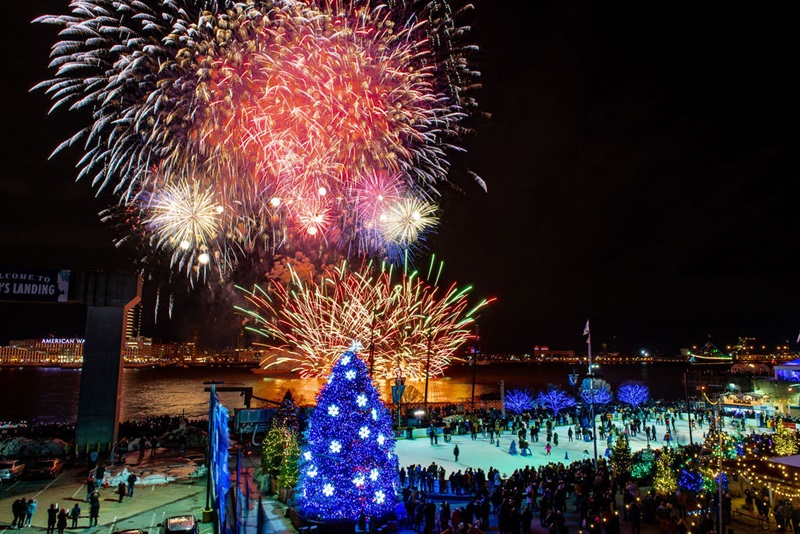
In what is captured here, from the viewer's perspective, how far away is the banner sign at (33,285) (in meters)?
26.2

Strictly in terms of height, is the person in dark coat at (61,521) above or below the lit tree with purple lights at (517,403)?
above

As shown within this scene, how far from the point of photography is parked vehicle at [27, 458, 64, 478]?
844 inches

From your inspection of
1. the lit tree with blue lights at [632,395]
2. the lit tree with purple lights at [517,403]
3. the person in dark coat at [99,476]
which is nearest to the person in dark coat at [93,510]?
the person in dark coat at [99,476]

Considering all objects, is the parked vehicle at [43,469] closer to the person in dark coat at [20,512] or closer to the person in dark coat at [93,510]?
the person in dark coat at [20,512]

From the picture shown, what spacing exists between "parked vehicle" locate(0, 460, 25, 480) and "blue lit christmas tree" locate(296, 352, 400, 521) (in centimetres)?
1416

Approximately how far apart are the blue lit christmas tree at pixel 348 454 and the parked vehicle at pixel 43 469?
13.5m

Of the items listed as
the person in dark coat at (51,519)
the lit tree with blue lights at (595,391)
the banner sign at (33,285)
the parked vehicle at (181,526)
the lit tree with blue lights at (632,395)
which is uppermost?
the banner sign at (33,285)

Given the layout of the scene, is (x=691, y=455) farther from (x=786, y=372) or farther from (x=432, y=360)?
(x=786, y=372)

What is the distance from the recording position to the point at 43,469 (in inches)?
850

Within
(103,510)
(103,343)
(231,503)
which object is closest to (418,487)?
(231,503)

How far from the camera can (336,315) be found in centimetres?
3397

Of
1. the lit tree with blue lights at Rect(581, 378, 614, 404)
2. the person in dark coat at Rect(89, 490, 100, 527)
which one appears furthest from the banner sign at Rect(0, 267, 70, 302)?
the lit tree with blue lights at Rect(581, 378, 614, 404)

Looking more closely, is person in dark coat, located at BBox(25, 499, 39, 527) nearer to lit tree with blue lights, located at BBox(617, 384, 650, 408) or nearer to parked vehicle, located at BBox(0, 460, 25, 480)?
parked vehicle, located at BBox(0, 460, 25, 480)

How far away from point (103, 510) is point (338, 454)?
8946 millimetres
